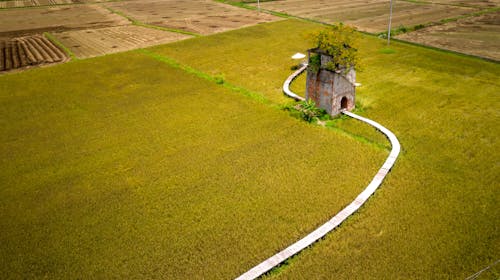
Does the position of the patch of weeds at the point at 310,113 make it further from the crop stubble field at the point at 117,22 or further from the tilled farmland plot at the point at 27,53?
the tilled farmland plot at the point at 27,53

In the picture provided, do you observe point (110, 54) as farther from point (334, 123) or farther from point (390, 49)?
point (390, 49)

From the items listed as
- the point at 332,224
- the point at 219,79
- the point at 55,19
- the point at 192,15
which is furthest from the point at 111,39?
the point at 332,224

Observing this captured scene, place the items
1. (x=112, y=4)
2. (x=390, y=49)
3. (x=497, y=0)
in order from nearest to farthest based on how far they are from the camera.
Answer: (x=390, y=49) → (x=497, y=0) → (x=112, y=4)

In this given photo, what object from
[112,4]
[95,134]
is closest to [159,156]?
[95,134]

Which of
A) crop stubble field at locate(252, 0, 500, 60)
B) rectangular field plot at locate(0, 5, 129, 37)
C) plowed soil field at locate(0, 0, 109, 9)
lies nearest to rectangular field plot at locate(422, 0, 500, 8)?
crop stubble field at locate(252, 0, 500, 60)

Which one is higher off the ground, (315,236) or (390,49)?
(390,49)

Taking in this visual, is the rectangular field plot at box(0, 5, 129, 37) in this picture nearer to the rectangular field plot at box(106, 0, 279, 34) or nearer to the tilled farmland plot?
the rectangular field plot at box(106, 0, 279, 34)
